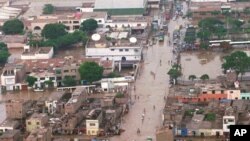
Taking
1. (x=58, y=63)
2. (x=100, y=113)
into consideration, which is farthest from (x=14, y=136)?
(x=58, y=63)

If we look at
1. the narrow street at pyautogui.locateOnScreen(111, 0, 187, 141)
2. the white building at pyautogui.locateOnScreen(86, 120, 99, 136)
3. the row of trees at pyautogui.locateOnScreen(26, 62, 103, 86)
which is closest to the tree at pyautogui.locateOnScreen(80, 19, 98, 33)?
the narrow street at pyautogui.locateOnScreen(111, 0, 187, 141)

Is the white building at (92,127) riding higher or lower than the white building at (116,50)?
lower

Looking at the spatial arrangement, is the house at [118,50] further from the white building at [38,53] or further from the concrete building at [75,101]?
the concrete building at [75,101]

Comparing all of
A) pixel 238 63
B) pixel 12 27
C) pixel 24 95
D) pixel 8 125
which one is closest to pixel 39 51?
pixel 24 95

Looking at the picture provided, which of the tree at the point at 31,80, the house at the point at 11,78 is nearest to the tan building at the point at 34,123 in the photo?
the tree at the point at 31,80

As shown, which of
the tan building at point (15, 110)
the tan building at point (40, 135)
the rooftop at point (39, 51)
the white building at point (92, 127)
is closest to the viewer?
the tan building at point (40, 135)

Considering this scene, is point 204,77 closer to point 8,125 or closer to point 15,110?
point 15,110

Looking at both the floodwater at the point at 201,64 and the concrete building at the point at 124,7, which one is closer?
the floodwater at the point at 201,64
